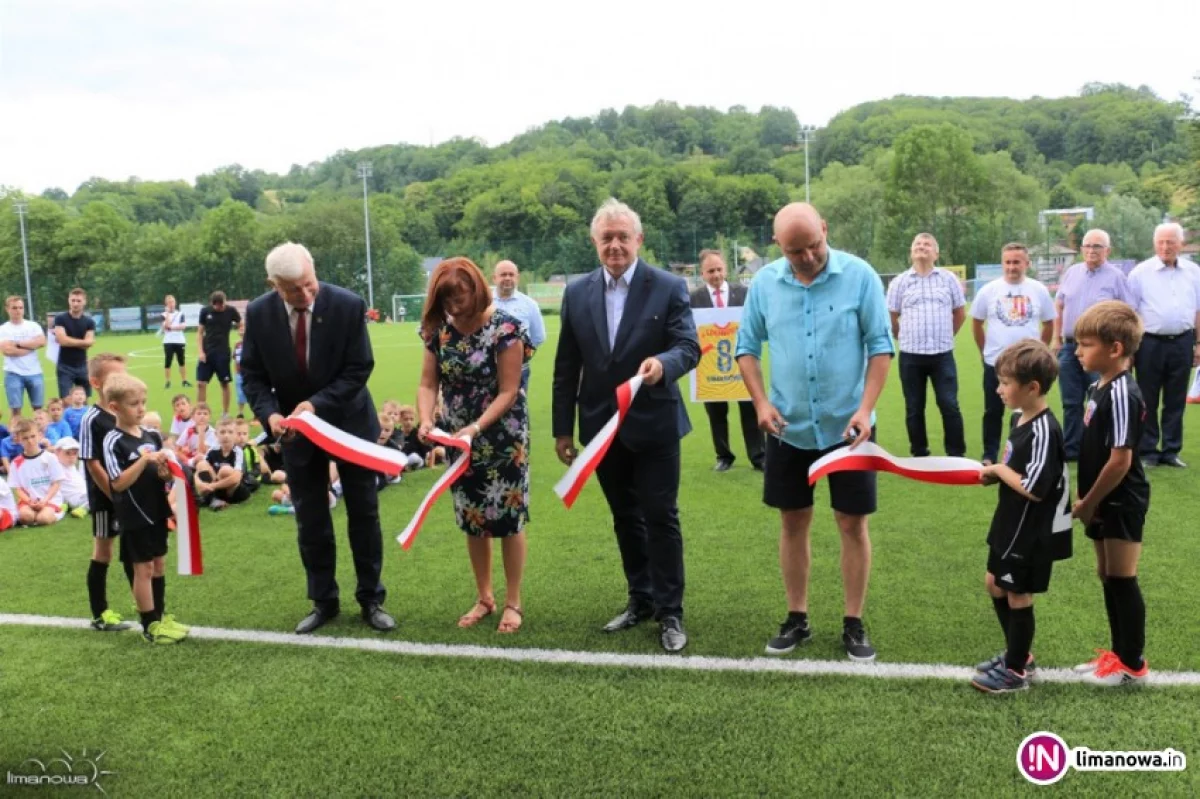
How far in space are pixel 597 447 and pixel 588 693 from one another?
1.13m

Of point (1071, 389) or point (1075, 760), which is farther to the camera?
point (1071, 389)

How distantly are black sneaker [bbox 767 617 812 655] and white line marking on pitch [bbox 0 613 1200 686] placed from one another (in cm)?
10

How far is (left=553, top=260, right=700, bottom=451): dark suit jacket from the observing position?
454 centimetres

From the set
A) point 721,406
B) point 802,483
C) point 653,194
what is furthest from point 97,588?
point 653,194

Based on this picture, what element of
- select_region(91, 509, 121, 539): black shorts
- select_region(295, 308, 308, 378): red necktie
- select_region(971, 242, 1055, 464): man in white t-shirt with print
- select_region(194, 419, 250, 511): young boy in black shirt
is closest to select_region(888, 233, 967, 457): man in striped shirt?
select_region(971, 242, 1055, 464): man in white t-shirt with print

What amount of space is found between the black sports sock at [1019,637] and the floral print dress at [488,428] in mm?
2317

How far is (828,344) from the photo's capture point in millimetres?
4242

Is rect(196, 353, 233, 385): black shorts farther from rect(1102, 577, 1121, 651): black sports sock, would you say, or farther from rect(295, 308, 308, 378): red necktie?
rect(1102, 577, 1121, 651): black sports sock

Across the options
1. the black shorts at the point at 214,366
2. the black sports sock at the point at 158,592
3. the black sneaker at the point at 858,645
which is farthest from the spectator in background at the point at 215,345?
the black sneaker at the point at 858,645

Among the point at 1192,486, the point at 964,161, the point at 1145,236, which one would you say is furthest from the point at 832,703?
the point at 964,161

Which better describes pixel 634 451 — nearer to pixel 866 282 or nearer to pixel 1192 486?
pixel 866 282

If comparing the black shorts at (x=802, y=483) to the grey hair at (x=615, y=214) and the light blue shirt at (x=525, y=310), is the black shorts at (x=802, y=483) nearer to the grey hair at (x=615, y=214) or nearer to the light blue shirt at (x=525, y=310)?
the grey hair at (x=615, y=214)

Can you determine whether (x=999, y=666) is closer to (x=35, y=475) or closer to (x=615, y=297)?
(x=615, y=297)

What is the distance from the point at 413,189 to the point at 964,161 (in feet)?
200
